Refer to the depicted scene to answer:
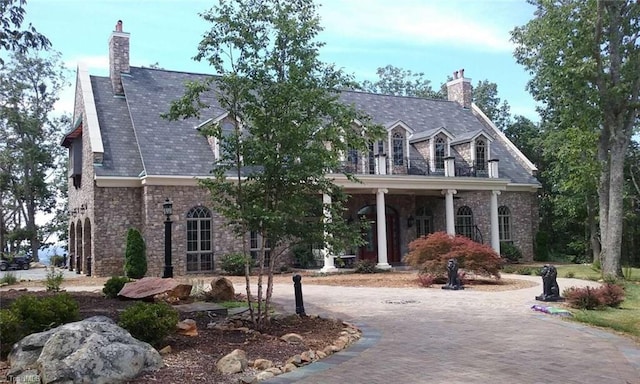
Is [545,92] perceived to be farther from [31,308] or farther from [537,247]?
[31,308]

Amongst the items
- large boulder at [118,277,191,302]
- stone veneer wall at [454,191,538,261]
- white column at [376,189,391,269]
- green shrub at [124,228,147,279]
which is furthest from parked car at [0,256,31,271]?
stone veneer wall at [454,191,538,261]

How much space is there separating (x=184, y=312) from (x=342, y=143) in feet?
13.4

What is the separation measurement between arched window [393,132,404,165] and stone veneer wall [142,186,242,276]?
8913 millimetres

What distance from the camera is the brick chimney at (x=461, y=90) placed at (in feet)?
107

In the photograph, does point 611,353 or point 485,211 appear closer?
point 611,353

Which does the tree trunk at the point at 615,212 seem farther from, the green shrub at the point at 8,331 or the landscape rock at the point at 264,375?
the green shrub at the point at 8,331

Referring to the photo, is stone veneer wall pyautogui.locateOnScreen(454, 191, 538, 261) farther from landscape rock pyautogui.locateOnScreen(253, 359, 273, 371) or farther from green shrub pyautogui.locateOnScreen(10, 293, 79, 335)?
green shrub pyautogui.locateOnScreen(10, 293, 79, 335)

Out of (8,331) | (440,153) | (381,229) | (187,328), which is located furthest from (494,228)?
(8,331)

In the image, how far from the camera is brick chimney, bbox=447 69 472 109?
1288 inches

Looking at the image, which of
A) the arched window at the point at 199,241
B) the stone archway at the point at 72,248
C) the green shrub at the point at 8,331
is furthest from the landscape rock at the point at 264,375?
the stone archway at the point at 72,248

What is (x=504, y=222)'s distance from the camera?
28531mm

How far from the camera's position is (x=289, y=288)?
1628 centimetres

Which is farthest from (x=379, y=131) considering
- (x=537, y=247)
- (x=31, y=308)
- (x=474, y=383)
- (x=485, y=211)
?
(x=537, y=247)

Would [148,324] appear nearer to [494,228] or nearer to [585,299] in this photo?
[585,299]
